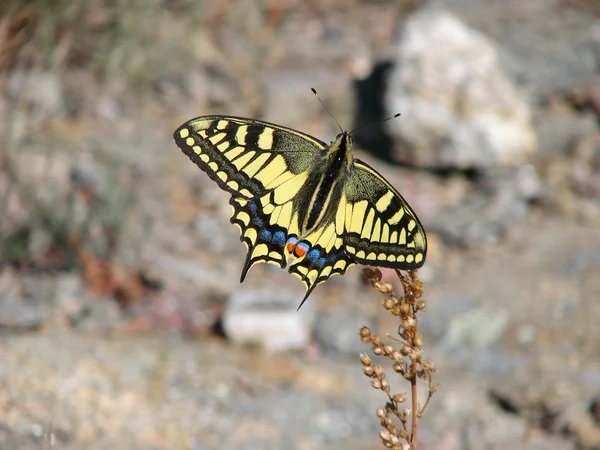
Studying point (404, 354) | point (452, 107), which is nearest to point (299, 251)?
point (404, 354)

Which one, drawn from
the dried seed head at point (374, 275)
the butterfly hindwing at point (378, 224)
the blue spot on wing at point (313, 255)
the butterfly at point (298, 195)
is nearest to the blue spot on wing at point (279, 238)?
the butterfly at point (298, 195)

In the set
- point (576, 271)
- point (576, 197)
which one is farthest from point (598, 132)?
point (576, 271)

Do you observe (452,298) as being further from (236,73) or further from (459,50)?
(236,73)

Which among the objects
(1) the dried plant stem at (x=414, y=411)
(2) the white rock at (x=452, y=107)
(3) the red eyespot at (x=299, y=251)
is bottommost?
(1) the dried plant stem at (x=414, y=411)

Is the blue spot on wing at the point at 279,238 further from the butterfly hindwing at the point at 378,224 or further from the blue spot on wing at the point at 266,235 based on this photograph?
the butterfly hindwing at the point at 378,224

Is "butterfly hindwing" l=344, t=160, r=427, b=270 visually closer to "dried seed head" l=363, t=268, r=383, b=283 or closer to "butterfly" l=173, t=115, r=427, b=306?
"butterfly" l=173, t=115, r=427, b=306
